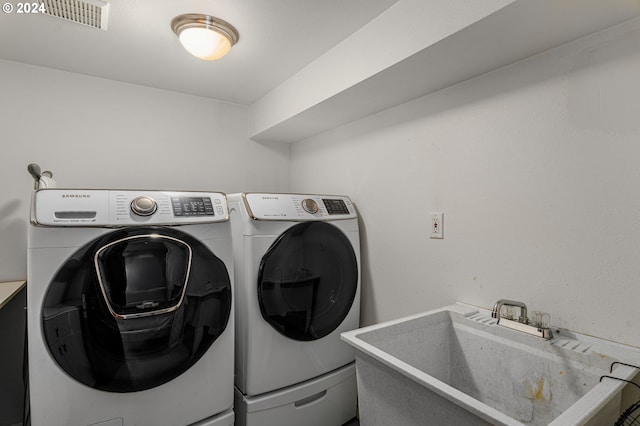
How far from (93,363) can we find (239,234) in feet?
2.50

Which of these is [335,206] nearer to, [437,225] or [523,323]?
[437,225]

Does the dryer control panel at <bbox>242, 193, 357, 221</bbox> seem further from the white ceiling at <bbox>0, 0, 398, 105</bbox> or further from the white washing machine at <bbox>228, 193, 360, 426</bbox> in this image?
the white ceiling at <bbox>0, 0, 398, 105</bbox>

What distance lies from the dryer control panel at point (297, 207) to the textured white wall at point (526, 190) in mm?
227

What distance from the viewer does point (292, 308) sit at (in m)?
1.58

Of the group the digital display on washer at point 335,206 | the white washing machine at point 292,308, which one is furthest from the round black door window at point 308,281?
the digital display on washer at point 335,206

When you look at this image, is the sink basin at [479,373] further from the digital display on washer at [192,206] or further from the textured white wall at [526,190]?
the digital display on washer at [192,206]

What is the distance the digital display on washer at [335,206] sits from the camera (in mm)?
1836

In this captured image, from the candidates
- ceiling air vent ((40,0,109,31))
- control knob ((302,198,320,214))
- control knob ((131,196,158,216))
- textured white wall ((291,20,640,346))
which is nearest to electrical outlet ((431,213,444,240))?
textured white wall ((291,20,640,346))

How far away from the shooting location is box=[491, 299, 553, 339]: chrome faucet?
108 cm

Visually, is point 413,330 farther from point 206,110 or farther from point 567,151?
point 206,110

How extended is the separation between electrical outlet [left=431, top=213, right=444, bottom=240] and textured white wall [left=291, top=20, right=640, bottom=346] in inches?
1.6

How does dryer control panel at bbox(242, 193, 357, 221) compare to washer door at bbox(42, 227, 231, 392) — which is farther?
dryer control panel at bbox(242, 193, 357, 221)

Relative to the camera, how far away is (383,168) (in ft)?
6.11

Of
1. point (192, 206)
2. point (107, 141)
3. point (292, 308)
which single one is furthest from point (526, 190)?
point (107, 141)
